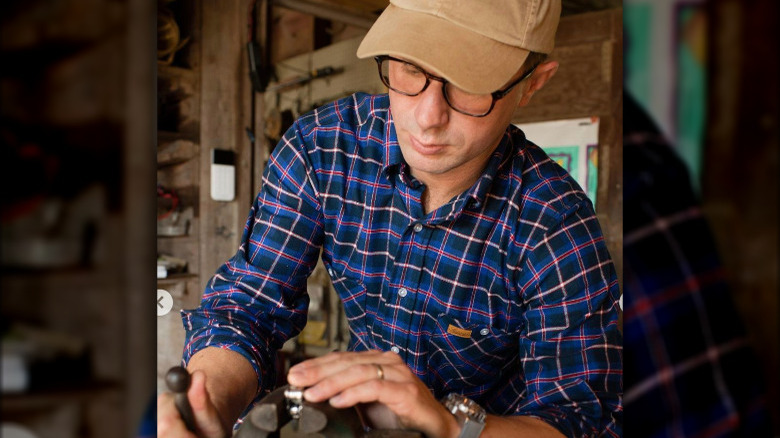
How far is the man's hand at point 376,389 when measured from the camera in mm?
424

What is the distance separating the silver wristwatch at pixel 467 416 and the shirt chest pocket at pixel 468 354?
0.55 ft

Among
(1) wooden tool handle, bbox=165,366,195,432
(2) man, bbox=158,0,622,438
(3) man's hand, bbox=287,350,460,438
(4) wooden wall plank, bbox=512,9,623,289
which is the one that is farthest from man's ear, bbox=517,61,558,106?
(1) wooden tool handle, bbox=165,366,195,432

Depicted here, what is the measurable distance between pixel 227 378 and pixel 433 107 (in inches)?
11.8

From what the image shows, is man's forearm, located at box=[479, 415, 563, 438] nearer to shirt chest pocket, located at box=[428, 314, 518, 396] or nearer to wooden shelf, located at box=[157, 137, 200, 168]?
shirt chest pocket, located at box=[428, 314, 518, 396]

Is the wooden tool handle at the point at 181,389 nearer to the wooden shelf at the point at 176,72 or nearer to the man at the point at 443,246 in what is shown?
the man at the point at 443,246

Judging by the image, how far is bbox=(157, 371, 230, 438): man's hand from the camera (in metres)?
0.40

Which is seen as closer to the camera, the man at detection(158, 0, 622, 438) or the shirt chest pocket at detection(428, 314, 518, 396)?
the man at detection(158, 0, 622, 438)

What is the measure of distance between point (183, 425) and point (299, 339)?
0.27 meters
